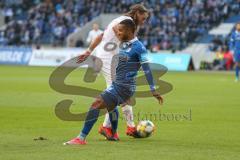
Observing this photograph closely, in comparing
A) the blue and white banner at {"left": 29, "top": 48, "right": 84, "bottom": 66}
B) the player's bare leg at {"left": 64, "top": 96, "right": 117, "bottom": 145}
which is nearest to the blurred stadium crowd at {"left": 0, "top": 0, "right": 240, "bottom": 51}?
the blue and white banner at {"left": 29, "top": 48, "right": 84, "bottom": 66}

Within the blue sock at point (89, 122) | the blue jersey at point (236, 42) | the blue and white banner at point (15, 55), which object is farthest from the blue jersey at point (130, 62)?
the blue and white banner at point (15, 55)

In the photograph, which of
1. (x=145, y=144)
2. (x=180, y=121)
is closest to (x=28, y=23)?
(x=180, y=121)

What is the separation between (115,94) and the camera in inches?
446

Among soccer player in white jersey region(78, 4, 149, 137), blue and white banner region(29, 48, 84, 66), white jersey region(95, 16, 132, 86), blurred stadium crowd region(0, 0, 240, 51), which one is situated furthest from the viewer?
blurred stadium crowd region(0, 0, 240, 51)

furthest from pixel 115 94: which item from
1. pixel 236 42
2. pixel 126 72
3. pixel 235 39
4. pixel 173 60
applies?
pixel 173 60

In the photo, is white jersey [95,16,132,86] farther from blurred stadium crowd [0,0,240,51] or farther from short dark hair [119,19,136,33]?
blurred stadium crowd [0,0,240,51]

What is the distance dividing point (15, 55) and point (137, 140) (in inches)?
1407

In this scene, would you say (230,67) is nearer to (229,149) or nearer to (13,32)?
(13,32)

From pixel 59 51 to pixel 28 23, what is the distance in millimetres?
10164

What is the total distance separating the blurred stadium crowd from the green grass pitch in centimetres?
2322

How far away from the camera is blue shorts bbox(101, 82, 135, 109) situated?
1129 centimetres

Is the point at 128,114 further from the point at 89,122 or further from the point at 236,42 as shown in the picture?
the point at 236,42

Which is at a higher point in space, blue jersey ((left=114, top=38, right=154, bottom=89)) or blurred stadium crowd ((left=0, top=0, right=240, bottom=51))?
blue jersey ((left=114, top=38, right=154, bottom=89))

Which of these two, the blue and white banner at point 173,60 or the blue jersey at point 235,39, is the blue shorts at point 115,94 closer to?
the blue jersey at point 235,39
